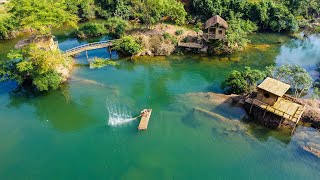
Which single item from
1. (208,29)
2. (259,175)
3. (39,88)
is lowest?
(259,175)

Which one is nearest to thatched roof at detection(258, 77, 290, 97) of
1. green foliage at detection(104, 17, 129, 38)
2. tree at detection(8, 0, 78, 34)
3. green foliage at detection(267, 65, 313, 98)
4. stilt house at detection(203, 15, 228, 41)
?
green foliage at detection(267, 65, 313, 98)

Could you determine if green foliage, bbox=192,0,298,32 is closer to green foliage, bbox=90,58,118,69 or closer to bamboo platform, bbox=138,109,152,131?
green foliage, bbox=90,58,118,69

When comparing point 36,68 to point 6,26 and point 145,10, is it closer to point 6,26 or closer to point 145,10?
point 145,10

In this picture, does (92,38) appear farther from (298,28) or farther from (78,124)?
(298,28)

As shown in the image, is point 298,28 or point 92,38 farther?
point 298,28

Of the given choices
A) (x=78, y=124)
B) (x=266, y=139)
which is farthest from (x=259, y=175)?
(x=78, y=124)

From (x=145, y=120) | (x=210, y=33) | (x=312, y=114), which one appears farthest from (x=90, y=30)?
(x=312, y=114)

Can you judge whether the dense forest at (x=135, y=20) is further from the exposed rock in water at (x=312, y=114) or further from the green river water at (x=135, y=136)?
the green river water at (x=135, y=136)
